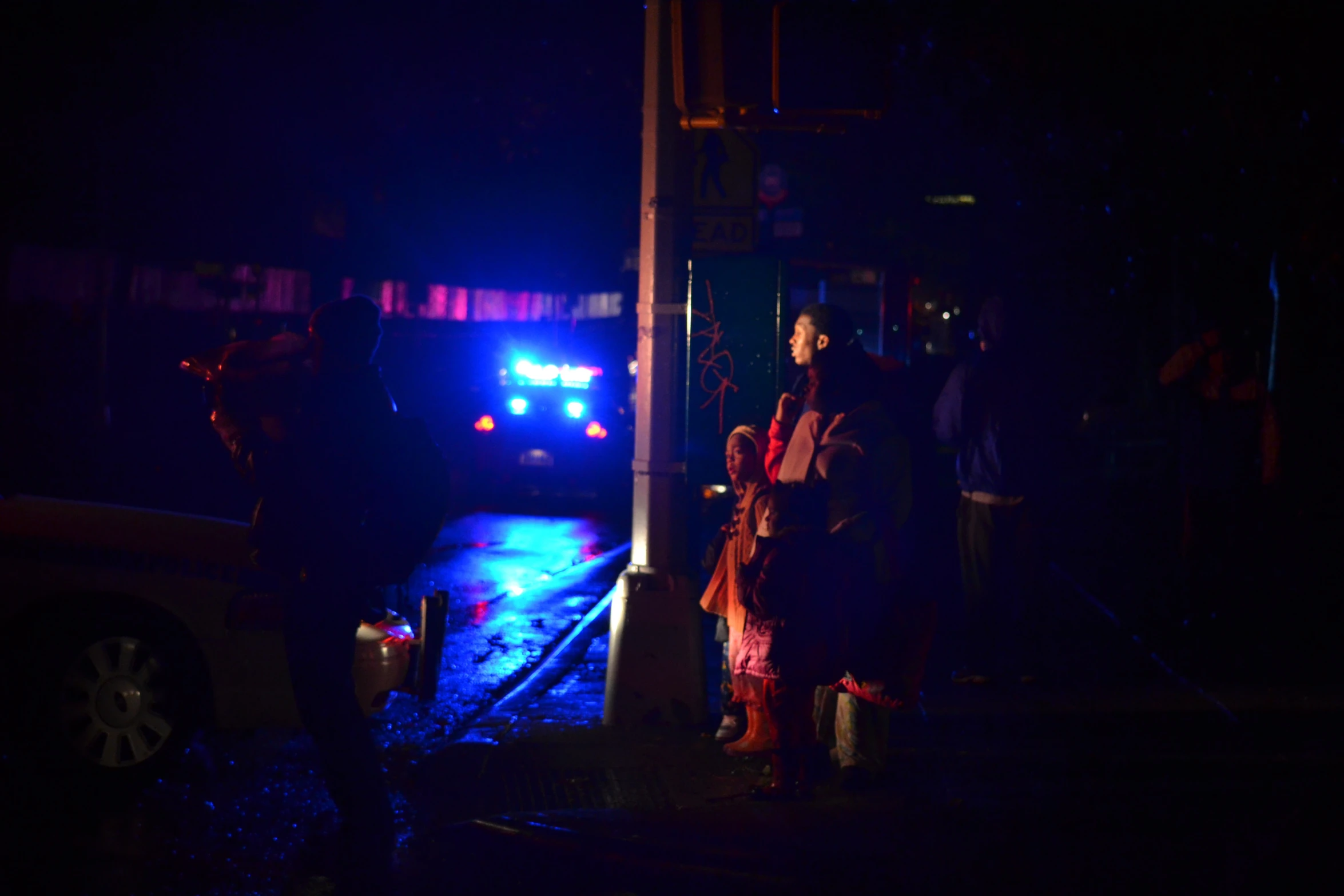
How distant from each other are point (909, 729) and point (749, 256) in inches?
97.2

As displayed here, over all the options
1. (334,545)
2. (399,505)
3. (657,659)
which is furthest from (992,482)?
(334,545)

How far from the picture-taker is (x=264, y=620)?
5.05m

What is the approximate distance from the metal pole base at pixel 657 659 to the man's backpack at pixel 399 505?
72.8 inches

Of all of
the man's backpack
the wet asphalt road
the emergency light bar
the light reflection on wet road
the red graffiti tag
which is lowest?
the wet asphalt road

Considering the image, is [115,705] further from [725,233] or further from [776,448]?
[725,233]

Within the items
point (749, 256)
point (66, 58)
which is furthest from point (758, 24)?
point (66, 58)

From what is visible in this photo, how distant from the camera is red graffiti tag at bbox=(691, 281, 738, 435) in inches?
235

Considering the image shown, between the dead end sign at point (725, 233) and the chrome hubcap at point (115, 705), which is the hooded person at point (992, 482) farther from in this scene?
the chrome hubcap at point (115, 705)

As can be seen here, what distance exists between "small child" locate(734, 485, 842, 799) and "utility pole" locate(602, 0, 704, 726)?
935 mm

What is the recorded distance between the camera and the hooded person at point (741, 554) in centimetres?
521

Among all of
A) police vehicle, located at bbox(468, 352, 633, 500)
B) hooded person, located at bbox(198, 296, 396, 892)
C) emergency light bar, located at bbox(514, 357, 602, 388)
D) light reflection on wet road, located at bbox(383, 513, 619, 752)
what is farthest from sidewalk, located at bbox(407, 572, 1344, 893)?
emergency light bar, located at bbox(514, 357, 602, 388)

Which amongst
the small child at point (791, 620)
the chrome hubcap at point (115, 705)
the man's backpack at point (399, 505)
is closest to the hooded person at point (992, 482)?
the small child at point (791, 620)

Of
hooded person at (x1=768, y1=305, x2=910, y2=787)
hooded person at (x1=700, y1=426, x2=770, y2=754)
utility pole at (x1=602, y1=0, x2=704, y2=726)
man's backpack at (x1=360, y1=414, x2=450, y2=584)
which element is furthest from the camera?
utility pole at (x1=602, y1=0, x2=704, y2=726)

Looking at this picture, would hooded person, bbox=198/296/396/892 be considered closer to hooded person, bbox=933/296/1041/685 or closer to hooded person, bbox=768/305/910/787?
hooded person, bbox=768/305/910/787
